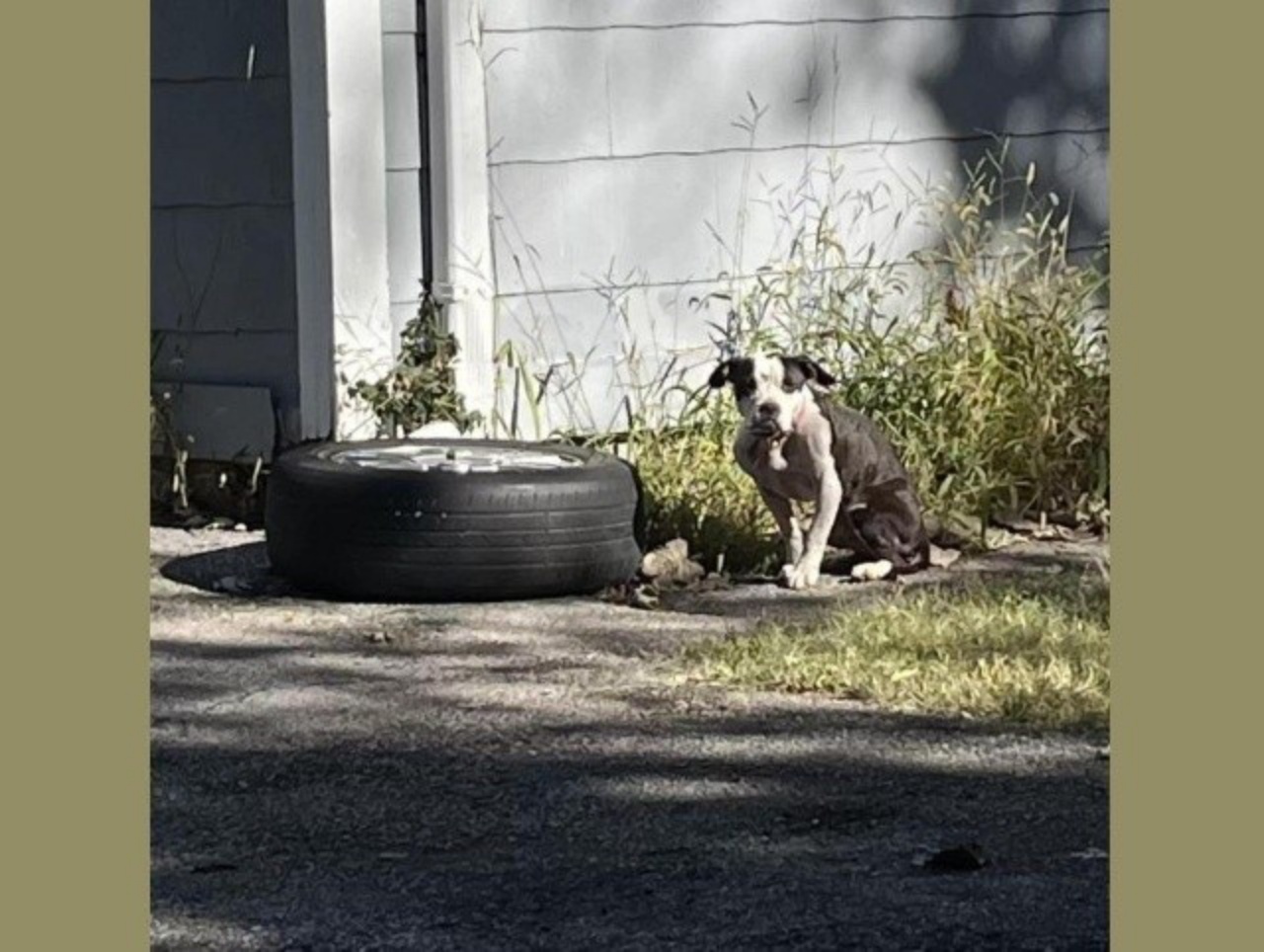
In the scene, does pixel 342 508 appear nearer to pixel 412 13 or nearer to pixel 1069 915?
pixel 412 13

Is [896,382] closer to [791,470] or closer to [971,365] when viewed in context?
[971,365]

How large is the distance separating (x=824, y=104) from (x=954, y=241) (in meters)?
0.69

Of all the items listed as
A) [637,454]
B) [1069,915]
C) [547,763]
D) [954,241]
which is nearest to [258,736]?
[547,763]

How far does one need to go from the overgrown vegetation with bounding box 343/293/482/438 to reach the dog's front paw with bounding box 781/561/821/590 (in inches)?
54.4

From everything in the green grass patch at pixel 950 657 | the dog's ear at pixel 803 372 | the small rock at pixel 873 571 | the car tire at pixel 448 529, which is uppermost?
the dog's ear at pixel 803 372

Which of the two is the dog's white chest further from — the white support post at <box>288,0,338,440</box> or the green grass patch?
the white support post at <box>288,0,338,440</box>

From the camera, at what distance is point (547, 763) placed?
20.0 ft

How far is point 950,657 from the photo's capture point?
23.0 feet

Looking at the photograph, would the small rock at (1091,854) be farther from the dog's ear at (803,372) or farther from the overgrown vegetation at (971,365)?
the overgrown vegetation at (971,365)

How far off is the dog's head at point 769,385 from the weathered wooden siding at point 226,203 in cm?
177

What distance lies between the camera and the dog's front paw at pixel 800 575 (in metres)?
8.22

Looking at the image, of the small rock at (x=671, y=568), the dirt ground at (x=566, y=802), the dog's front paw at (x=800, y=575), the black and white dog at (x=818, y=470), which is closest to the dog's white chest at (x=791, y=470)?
the black and white dog at (x=818, y=470)

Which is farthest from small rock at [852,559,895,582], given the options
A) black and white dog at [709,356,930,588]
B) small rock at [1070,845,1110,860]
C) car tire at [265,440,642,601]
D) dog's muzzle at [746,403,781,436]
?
small rock at [1070,845,1110,860]

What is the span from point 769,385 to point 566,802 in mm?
2539
